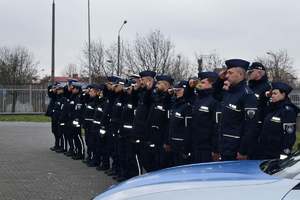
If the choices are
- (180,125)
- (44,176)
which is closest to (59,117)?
(44,176)

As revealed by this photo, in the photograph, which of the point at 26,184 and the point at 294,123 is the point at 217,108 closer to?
the point at 294,123

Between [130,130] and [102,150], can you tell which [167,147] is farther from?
[102,150]

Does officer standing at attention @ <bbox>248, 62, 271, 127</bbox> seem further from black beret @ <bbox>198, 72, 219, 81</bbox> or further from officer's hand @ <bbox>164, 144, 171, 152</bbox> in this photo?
officer's hand @ <bbox>164, 144, 171, 152</bbox>

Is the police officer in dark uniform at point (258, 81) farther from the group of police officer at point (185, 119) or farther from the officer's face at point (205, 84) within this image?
the officer's face at point (205, 84)

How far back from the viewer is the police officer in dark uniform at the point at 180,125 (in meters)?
8.44

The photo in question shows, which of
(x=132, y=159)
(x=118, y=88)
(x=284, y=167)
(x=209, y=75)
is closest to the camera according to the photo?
(x=284, y=167)

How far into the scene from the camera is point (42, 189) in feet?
31.8

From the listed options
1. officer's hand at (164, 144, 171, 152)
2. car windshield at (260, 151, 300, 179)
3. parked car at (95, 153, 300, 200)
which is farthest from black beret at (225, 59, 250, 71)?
parked car at (95, 153, 300, 200)

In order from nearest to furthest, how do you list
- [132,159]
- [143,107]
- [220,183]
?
1. [220,183]
2. [143,107]
3. [132,159]

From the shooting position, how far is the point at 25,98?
126 ft

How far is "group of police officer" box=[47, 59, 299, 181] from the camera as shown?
7.06 meters

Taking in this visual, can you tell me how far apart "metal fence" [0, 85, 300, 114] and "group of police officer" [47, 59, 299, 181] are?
2464cm

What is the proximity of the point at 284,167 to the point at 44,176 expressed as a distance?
742cm

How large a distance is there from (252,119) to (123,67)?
41.9 m
